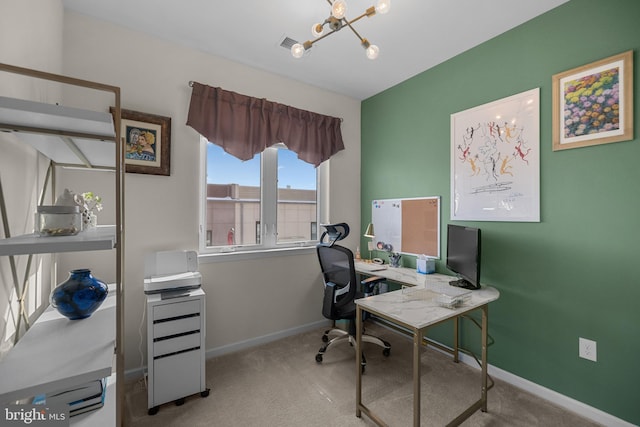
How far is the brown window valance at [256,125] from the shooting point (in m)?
2.45

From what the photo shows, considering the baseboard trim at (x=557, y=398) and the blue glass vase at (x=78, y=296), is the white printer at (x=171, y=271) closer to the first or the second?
the blue glass vase at (x=78, y=296)

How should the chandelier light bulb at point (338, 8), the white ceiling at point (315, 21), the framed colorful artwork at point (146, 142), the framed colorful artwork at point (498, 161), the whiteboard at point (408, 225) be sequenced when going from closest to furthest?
the chandelier light bulb at point (338, 8) → the white ceiling at point (315, 21) → the framed colorful artwork at point (498, 161) → the framed colorful artwork at point (146, 142) → the whiteboard at point (408, 225)

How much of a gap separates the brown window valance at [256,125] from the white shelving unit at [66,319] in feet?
4.14

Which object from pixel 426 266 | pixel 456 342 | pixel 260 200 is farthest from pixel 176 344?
pixel 456 342

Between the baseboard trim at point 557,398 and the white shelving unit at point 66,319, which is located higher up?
the white shelving unit at point 66,319

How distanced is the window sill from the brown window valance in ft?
3.10

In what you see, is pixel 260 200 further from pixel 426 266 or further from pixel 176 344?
pixel 426 266

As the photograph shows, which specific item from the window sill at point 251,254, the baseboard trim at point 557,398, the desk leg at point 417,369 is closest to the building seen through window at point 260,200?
the window sill at point 251,254

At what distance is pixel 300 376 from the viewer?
2221 mm

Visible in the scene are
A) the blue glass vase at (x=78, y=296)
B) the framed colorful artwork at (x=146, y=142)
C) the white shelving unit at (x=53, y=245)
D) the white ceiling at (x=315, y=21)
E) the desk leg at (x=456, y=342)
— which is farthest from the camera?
the desk leg at (x=456, y=342)

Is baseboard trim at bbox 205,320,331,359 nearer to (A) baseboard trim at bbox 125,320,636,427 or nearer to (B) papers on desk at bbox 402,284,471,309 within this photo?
(A) baseboard trim at bbox 125,320,636,427

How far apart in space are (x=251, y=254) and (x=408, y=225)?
170cm

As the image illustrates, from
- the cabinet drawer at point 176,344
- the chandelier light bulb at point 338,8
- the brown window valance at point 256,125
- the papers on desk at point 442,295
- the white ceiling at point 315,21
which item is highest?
the white ceiling at point 315,21

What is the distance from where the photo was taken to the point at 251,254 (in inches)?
108
